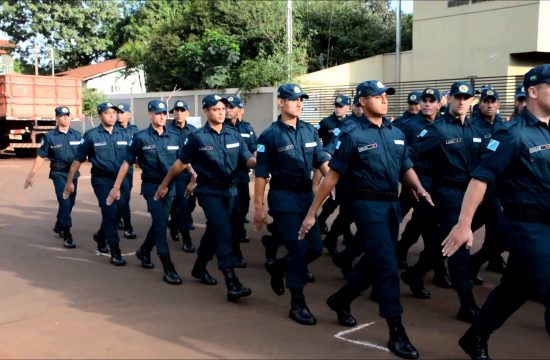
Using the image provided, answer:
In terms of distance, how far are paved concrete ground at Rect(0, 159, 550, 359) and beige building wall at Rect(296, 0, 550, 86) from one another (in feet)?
50.1

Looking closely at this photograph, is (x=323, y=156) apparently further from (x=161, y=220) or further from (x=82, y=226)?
(x=82, y=226)

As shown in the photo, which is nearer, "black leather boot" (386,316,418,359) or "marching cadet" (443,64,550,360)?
"marching cadet" (443,64,550,360)

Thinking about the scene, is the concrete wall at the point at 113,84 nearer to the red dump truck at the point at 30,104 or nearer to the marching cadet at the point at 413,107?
the red dump truck at the point at 30,104

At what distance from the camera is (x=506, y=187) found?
12.7 ft

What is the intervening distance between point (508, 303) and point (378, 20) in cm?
2704

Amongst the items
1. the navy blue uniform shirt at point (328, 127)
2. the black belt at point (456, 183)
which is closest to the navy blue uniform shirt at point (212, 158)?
the black belt at point (456, 183)

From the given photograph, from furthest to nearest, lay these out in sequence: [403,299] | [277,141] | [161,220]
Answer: [161,220] < [403,299] < [277,141]

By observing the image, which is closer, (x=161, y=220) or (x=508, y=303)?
(x=508, y=303)

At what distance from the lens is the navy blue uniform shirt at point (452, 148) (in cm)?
553

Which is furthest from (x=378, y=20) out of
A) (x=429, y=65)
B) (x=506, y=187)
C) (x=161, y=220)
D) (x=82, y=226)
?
(x=506, y=187)

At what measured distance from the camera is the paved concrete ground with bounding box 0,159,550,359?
4.64 m

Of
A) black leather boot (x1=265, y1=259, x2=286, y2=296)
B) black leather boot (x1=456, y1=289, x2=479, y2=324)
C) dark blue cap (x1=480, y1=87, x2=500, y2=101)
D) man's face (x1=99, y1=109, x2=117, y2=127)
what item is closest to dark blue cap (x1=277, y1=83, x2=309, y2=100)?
black leather boot (x1=265, y1=259, x2=286, y2=296)

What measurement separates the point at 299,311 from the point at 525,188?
89.4 inches

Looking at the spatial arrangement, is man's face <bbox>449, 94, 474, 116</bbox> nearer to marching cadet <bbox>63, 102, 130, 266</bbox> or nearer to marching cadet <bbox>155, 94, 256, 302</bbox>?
marching cadet <bbox>155, 94, 256, 302</bbox>
